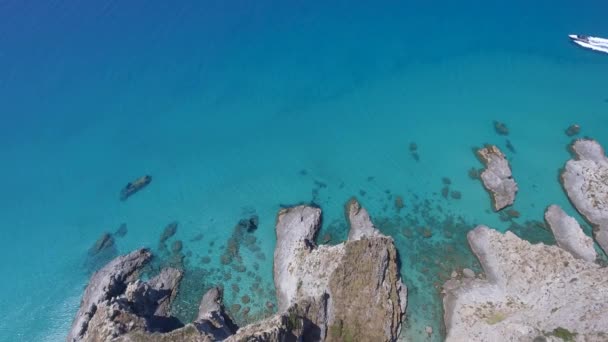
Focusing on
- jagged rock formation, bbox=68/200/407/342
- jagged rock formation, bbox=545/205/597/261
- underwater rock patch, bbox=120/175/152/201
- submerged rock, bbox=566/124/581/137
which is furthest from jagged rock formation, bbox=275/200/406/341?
submerged rock, bbox=566/124/581/137

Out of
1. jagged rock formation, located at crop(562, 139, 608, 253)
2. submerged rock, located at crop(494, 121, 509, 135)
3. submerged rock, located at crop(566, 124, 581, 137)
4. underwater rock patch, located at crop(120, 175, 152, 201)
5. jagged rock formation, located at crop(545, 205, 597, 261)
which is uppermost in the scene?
underwater rock patch, located at crop(120, 175, 152, 201)

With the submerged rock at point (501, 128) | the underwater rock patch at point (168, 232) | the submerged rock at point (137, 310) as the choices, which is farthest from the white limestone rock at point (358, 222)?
the submerged rock at point (501, 128)

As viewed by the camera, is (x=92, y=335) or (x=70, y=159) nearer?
(x=92, y=335)

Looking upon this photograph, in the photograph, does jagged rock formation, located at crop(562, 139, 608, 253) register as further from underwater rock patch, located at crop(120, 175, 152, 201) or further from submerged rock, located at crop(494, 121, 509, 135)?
underwater rock patch, located at crop(120, 175, 152, 201)

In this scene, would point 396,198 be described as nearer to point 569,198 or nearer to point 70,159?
point 569,198

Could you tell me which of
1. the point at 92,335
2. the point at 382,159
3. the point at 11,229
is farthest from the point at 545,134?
the point at 11,229

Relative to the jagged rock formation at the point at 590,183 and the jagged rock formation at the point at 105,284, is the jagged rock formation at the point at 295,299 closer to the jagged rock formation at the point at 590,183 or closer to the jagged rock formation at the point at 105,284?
the jagged rock formation at the point at 105,284

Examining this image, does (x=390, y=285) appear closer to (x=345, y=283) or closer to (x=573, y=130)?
(x=345, y=283)
